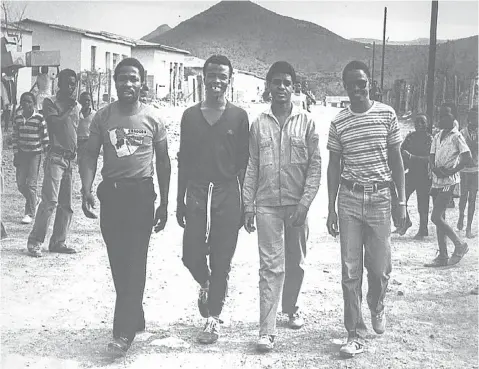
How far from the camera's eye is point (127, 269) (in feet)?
14.9

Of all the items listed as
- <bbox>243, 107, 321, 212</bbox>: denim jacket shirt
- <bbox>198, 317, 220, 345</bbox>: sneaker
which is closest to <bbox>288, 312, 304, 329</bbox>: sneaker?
<bbox>198, 317, 220, 345</bbox>: sneaker

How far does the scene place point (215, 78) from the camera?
4648 mm

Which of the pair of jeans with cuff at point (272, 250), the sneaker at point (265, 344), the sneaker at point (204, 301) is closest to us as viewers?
the sneaker at point (265, 344)

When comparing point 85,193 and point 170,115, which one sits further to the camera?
point 170,115

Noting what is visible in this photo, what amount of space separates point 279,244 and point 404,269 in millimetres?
2687

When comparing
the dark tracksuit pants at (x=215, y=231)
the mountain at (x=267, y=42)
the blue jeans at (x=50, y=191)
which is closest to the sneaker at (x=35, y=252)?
the blue jeans at (x=50, y=191)

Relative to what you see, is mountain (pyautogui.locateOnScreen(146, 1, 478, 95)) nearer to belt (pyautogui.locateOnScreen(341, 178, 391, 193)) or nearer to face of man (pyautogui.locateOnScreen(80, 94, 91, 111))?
face of man (pyautogui.locateOnScreen(80, 94, 91, 111))

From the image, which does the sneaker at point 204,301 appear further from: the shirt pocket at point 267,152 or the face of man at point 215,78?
the face of man at point 215,78

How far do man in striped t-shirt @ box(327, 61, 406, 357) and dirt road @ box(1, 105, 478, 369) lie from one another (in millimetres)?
382

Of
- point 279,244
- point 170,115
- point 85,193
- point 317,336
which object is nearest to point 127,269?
point 85,193

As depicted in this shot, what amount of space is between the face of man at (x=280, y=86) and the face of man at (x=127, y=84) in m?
0.91

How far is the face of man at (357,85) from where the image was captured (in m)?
4.45

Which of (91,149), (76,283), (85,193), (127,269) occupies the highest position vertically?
(91,149)

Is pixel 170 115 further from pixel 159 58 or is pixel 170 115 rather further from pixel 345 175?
pixel 345 175
